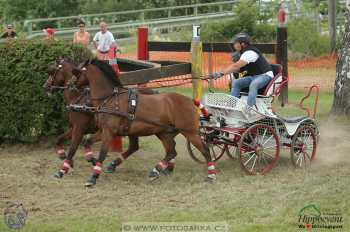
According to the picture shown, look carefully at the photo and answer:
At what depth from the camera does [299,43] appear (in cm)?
2744

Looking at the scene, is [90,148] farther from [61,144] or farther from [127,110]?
[127,110]

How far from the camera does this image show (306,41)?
27406mm

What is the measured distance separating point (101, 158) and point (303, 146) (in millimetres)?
3303

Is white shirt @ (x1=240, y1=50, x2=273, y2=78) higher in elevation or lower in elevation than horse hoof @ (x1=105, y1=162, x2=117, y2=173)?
higher

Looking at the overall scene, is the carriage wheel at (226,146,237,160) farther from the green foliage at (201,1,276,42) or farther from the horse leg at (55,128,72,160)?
the green foliage at (201,1,276,42)

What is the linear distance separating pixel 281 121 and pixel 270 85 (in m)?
0.57

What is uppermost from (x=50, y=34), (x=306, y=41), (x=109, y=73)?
(x=50, y=34)

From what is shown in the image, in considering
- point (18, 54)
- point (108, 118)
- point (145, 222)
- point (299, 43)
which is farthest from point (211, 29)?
point (145, 222)

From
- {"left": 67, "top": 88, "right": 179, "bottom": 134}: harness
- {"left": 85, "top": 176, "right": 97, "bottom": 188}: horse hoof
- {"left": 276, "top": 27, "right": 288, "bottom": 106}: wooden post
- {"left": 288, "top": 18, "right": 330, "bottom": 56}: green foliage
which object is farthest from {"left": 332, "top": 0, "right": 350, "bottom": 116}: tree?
{"left": 288, "top": 18, "right": 330, "bottom": 56}: green foliage

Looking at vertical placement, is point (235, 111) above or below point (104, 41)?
below

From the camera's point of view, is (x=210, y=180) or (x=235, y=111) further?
(x=235, y=111)

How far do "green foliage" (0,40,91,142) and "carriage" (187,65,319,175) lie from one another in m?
2.81

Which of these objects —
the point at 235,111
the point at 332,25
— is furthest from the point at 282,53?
the point at 332,25

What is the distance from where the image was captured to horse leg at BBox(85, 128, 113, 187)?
10.1 m
